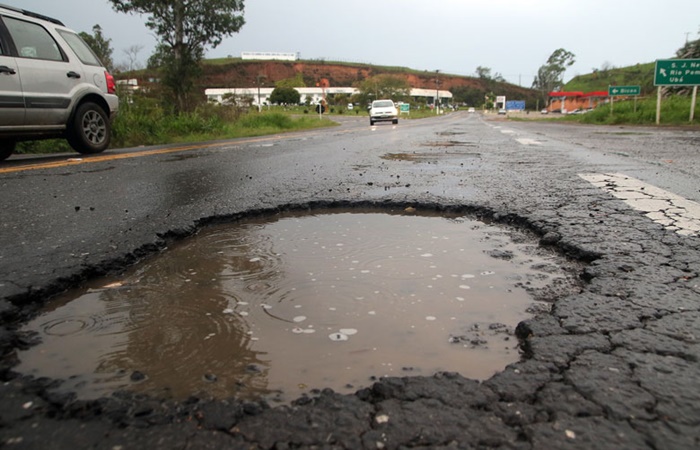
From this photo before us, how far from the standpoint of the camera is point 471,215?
147 inches

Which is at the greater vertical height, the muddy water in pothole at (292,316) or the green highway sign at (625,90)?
the green highway sign at (625,90)

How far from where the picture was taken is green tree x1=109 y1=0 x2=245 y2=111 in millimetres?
23072

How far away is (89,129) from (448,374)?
8235 mm

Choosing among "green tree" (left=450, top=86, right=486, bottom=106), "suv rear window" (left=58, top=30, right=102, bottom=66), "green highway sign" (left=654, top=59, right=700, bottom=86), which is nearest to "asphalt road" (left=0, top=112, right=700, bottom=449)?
"suv rear window" (left=58, top=30, right=102, bottom=66)

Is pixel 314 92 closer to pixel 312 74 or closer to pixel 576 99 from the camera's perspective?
pixel 312 74

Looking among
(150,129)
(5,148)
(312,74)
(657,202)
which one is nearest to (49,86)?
(5,148)

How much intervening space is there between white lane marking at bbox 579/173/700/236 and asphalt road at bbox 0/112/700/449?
0.02 metres

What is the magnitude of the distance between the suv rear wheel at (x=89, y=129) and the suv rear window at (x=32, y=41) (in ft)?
2.79

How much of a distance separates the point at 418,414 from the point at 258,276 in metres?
1.37

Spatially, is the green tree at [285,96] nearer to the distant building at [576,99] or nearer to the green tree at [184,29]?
the distant building at [576,99]

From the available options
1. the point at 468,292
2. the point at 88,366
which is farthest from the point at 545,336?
the point at 88,366

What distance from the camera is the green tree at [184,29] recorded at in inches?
908

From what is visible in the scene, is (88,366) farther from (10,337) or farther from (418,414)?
(418,414)

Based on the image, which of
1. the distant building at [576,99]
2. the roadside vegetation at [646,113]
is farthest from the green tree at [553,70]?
the roadside vegetation at [646,113]
